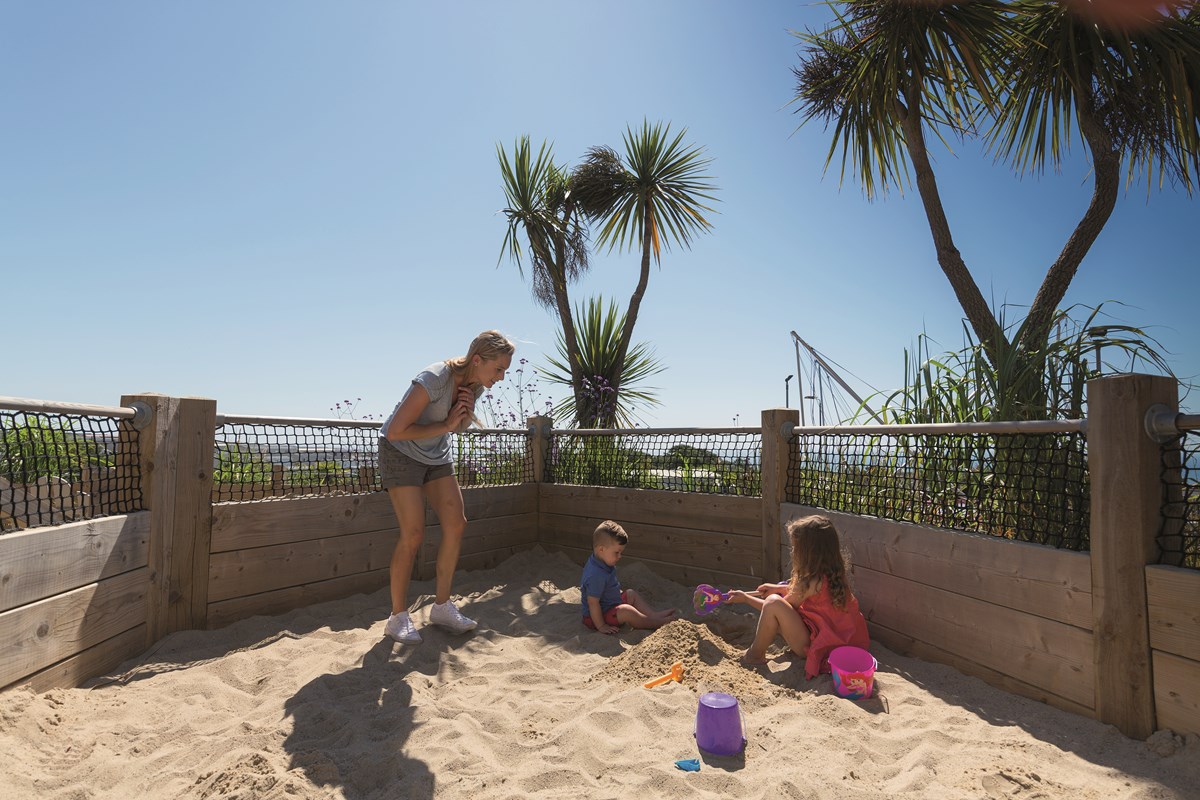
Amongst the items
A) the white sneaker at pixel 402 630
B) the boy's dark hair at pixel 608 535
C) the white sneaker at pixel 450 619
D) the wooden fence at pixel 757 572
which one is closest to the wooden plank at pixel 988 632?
the wooden fence at pixel 757 572

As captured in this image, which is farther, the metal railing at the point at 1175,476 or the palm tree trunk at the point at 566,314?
the palm tree trunk at the point at 566,314

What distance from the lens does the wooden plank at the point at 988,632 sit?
2.21 meters

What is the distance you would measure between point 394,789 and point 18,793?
40.0 inches

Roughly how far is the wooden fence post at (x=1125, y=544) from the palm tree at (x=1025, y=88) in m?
3.09

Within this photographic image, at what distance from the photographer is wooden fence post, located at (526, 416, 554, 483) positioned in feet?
17.6

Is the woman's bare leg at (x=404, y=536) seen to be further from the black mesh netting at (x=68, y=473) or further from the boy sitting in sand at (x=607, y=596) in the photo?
the black mesh netting at (x=68, y=473)

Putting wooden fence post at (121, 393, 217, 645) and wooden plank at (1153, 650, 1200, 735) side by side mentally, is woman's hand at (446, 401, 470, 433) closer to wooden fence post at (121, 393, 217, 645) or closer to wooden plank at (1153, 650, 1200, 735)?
wooden fence post at (121, 393, 217, 645)

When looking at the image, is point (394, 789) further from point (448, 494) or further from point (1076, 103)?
point (1076, 103)

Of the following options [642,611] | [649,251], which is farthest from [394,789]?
[649,251]

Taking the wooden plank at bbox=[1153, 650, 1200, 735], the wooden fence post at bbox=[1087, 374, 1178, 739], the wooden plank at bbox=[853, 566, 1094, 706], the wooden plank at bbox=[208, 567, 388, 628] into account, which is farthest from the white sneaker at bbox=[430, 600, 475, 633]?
the wooden plank at bbox=[1153, 650, 1200, 735]

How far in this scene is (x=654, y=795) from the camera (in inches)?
70.4

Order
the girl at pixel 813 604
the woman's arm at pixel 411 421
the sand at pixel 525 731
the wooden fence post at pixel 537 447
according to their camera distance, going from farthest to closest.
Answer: the wooden fence post at pixel 537 447 → the woman's arm at pixel 411 421 → the girl at pixel 813 604 → the sand at pixel 525 731

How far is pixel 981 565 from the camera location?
2.57m

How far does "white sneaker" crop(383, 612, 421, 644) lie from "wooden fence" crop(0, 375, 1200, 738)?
0.84m
